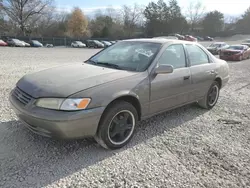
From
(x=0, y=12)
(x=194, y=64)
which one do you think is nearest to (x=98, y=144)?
(x=194, y=64)

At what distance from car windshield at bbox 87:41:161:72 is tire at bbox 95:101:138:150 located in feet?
2.18

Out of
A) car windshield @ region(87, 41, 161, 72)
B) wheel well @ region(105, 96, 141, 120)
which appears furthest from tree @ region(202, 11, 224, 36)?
wheel well @ region(105, 96, 141, 120)

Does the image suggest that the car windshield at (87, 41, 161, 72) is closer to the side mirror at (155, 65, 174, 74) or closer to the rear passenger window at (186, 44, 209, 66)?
the side mirror at (155, 65, 174, 74)

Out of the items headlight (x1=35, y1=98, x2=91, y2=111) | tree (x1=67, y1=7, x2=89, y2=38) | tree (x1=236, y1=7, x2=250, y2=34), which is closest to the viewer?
headlight (x1=35, y1=98, x2=91, y2=111)

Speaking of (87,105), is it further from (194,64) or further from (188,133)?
(194,64)

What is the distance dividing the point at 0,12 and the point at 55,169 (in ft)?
183

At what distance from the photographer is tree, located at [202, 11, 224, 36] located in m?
77.9

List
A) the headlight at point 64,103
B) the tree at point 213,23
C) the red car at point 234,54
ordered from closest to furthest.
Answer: the headlight at point 64,103, the red car at point 234,54, the tree at point 213,23

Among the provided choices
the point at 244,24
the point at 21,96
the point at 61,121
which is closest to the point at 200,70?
the point at 61,121

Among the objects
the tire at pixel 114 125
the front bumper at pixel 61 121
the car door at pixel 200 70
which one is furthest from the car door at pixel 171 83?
the front bumper at pixel 61 121

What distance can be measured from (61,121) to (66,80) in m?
0.66

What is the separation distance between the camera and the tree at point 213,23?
77.9 meters

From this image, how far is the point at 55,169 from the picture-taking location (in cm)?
274

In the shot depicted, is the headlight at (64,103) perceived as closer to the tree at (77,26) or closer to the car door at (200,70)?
the car door at (200,70)
